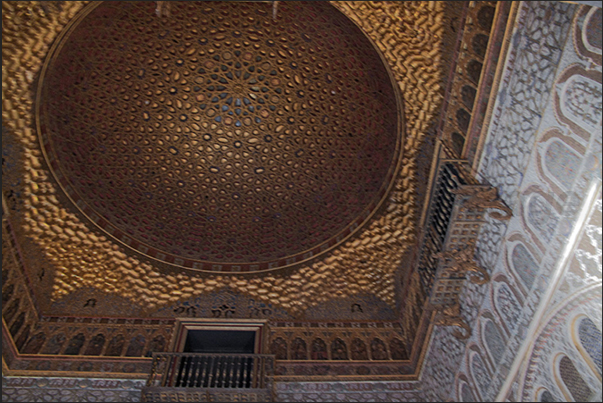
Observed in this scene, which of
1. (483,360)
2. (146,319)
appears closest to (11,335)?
(146,319)

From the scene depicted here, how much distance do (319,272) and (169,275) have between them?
2543mm

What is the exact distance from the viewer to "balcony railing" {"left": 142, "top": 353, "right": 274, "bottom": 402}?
6223mm

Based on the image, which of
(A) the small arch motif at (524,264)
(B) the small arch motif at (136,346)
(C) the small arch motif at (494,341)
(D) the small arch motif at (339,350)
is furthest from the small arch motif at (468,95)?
(B) the small arch motif at (136,346)

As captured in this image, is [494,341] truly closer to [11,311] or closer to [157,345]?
[157,345]

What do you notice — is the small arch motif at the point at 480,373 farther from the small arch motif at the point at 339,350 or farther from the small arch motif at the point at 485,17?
the small arch motif at the point at 485,17

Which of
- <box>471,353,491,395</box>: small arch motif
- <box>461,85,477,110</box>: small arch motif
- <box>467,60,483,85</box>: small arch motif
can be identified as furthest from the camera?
<box>471,353,491,395</box>: small arch motif

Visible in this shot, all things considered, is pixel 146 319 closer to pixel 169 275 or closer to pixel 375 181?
pixel 169 275

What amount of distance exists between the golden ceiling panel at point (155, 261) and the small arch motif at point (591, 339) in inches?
127

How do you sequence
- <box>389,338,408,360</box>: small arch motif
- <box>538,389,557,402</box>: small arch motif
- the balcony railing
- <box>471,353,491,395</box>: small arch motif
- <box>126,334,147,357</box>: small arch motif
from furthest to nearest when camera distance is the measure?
<box>389,338,408,360</box>: small arch motif, <box>126,334,147,357</box>: small arch motif, the balcony railing, <box>471,353,491,395</box>: small arch motif, <box>538,389,557,402</box>: small arch motif

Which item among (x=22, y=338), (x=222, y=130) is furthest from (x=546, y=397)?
(x=22, y=338)

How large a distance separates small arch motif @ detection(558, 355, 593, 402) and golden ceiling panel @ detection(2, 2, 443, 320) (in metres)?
3.18

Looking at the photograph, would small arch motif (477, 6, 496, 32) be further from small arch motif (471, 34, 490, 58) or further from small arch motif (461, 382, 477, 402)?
small arch motif (461, 382, 477, 402)

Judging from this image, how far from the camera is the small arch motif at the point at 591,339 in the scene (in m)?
3.98

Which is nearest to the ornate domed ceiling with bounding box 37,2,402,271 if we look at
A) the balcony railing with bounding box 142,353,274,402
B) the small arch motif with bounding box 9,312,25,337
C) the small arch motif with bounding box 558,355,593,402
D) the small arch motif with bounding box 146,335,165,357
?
the small arch motif with bounding box 146,335,165,357
